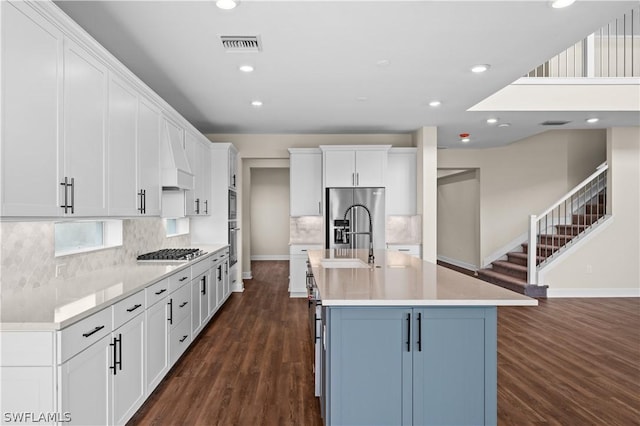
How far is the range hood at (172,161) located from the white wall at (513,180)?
585 cm

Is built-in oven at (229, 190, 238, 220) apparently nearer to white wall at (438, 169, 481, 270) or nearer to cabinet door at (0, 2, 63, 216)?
cabinet door at (0, 2, 63, 216)

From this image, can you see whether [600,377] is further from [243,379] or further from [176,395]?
[176,395]

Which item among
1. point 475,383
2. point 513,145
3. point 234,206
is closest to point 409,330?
point 475,383

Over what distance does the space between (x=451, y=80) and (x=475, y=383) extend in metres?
2.99

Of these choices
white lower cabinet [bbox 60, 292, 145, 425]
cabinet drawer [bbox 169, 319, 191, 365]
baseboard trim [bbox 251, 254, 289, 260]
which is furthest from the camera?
baseboard trim [bbox 251, 254, 289, 260]

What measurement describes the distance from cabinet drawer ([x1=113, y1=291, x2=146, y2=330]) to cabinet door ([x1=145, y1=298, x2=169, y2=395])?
16 centimetres

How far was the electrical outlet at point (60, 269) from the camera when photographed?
107 inches

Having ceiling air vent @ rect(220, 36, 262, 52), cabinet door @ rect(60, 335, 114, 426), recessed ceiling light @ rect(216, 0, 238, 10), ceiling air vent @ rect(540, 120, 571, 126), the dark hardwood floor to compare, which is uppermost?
ceiling air vent @ rect(540, 120, 571, 126)

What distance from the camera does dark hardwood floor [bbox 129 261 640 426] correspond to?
2.66 m

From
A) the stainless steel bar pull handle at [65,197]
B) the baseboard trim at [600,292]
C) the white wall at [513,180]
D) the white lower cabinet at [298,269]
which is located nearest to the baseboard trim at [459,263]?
the white wall at [513,180]

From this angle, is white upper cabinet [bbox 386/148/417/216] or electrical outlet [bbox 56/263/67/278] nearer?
electrical outlet [bbox 56/263/67/278]

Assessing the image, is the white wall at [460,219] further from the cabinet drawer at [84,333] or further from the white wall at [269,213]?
the cabinet drawer at [84,333]

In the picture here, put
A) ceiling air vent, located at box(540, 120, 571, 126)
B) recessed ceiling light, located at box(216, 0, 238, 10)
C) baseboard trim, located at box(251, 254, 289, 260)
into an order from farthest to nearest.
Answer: baseboard trim, located at box(251, 254, 289, 260) → ceiling air vent, located at box(540, 120, 571, 126) → recessed ceiling light, located at box(216, 0, 238, 10)

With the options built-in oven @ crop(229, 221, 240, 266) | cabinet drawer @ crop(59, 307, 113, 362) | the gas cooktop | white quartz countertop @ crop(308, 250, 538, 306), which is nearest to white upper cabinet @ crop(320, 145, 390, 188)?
built-in oven @ crop(229, 221, 240, 266)
